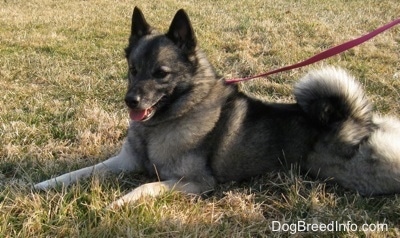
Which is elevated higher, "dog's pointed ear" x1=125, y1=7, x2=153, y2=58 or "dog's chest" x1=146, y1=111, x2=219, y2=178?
"dog's pointed ear" x1=125, y1=7, x2=153, y2=58

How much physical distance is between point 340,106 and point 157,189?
57.1 inches

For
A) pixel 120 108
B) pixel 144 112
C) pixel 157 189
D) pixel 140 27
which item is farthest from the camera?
pixel 120 108

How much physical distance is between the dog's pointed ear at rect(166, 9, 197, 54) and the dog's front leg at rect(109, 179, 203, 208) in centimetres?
96

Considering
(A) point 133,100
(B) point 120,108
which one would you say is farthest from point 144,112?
(B) point 120,108

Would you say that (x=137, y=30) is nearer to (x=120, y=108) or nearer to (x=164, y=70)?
(x=164, y=70)

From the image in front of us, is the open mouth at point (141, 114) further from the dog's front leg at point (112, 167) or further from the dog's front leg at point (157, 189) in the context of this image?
the dog's front leg at point (157, 189)

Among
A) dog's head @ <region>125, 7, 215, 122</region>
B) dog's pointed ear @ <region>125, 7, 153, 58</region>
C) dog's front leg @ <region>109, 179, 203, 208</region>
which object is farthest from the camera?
dog's pointed ear @ <region>125, 7, 153, 58</region>

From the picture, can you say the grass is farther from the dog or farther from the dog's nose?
the dog's nose

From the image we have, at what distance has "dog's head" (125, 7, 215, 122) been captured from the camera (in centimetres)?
273

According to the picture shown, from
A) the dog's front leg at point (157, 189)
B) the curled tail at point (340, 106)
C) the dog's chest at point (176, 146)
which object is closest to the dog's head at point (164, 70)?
the dog's chest at point (176, 146)

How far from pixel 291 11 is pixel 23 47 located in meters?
6.07

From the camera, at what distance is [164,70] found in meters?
2.78

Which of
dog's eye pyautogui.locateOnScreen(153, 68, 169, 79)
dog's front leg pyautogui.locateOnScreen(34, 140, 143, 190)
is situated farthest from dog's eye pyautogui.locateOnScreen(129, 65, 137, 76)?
dog's front leg pyautogui.locateOnScreen(34, 140, 143, 190)

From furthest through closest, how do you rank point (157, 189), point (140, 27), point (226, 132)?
point (140, 27) < point (226, 132) < point (157, 189)
